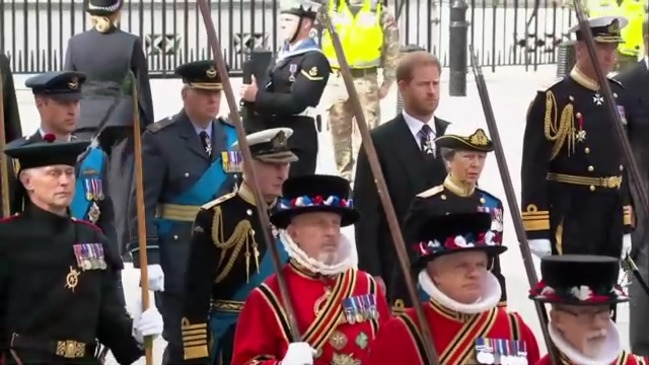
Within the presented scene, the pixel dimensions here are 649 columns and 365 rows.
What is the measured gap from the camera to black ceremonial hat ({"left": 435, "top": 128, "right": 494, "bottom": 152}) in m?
8.41

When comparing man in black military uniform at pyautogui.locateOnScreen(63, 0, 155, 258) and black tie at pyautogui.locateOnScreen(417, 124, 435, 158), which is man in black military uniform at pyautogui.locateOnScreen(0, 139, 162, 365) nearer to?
black tie at pyautogui.locateOnScreen(417, 124, 435, 158)

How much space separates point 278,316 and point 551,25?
1782 cm

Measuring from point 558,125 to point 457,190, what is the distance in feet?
3.39

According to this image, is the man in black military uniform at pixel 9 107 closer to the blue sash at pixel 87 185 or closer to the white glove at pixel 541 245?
the blue sash at pixel 87 185

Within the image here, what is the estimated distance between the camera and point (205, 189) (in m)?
9.05

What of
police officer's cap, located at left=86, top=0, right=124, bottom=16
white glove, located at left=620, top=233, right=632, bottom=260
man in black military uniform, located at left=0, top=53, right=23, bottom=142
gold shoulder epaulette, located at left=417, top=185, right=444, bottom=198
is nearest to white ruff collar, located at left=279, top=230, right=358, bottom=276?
gold shoulder epaulette, located at left=417, top=185, right=444, bottom=198

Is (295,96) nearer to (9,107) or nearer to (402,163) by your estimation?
(9,107)

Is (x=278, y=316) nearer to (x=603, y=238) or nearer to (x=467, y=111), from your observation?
(x=603, y=238)

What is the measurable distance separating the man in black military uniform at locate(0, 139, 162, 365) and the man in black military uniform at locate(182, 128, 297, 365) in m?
0.55

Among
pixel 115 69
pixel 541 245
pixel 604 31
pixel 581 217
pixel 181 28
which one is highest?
pixel 604 31

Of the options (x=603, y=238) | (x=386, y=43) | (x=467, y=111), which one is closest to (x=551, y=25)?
(x=467, y=111)

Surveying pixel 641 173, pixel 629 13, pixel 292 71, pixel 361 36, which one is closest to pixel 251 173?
pixel 641 173

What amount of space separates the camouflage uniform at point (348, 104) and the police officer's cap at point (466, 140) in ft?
20.6

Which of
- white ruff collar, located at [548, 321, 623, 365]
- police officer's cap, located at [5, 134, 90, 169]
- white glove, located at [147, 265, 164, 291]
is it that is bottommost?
white glove, located at [147, 265, 164, 291]
